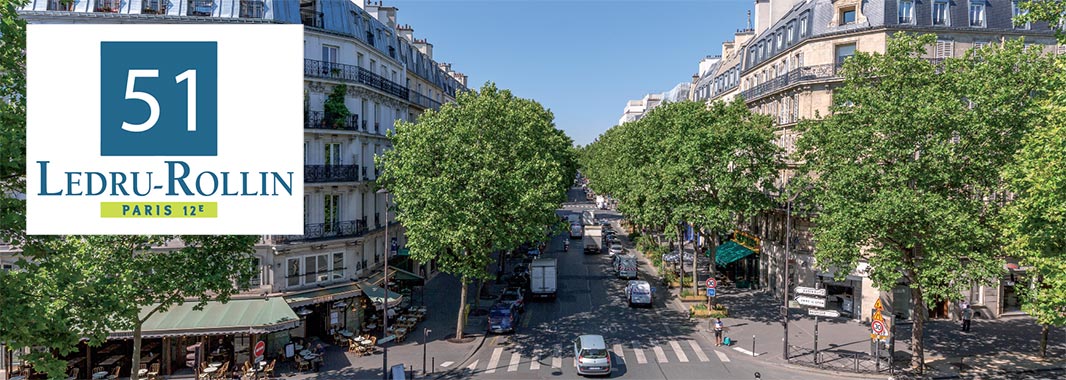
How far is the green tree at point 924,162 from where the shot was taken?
73.5 feet

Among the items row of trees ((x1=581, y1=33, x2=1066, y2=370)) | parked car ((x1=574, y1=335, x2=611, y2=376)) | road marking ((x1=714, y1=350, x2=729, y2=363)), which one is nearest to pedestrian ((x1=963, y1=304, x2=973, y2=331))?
row of trees ((x1=581, y1=33, x2=1066, y2=370))

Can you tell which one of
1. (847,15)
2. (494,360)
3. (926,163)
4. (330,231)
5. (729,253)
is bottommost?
(494,360)

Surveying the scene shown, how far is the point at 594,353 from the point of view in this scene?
982 inches

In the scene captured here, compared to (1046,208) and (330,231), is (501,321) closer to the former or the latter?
(330,231)

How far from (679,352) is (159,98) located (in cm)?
2549

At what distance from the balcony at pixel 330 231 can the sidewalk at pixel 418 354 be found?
223 inches

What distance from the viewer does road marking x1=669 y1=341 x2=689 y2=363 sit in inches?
1077

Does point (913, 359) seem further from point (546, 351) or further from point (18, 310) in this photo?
point (18, 310)

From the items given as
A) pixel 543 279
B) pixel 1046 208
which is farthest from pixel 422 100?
pixel 1046 208

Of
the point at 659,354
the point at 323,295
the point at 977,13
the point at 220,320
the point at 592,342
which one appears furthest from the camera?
the point at 977,13

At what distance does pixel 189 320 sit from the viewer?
2486 centimetres

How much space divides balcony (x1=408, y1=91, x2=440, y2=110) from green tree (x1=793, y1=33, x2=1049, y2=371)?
30370mm

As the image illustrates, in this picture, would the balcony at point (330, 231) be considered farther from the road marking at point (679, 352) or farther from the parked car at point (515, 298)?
the road marking at point (679, 352)

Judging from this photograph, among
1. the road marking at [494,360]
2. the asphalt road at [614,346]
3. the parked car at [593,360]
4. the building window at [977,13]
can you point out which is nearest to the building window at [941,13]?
the building window at [977,13]
